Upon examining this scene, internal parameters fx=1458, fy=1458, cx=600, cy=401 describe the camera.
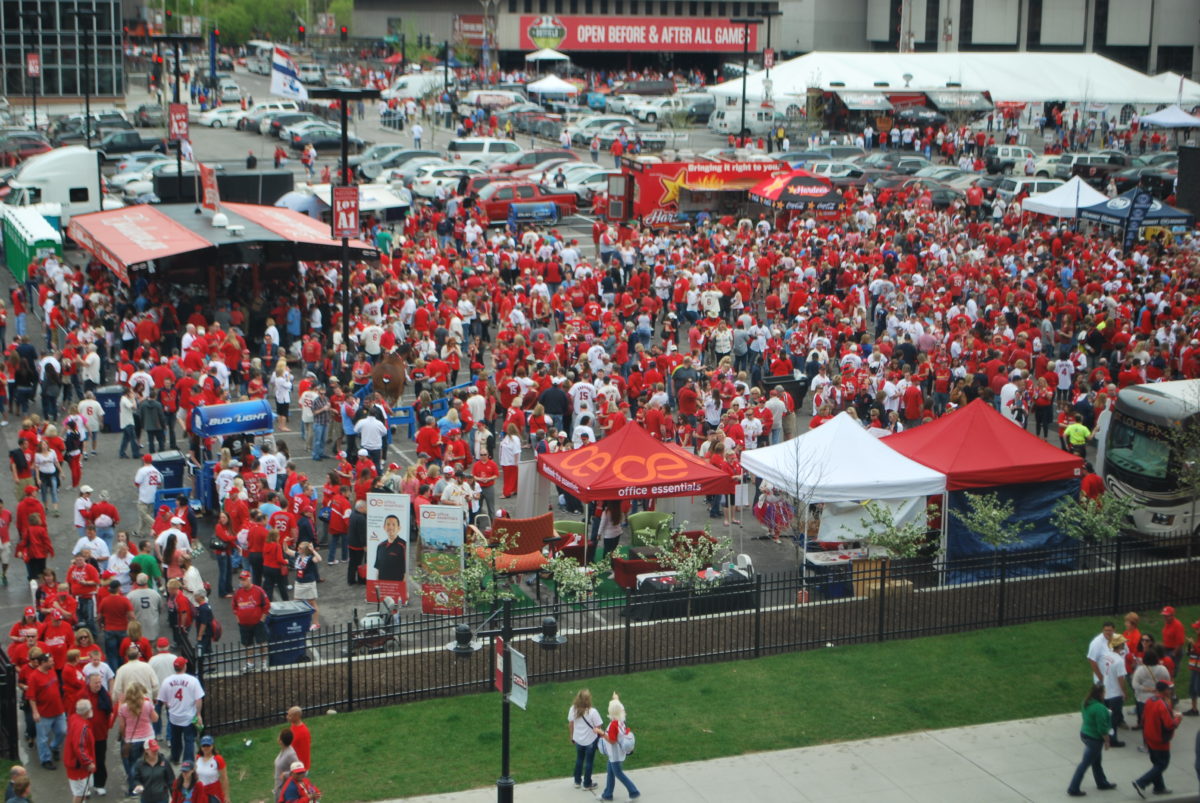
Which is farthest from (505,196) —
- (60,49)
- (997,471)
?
(60,49)

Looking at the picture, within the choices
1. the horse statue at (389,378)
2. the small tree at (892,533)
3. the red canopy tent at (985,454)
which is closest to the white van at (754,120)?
the horse statue at (389,378)

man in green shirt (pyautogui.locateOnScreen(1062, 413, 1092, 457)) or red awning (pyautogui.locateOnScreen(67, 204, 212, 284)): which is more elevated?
red awning (pyautogui.locateOnScreen(67, 204, 212, 284))

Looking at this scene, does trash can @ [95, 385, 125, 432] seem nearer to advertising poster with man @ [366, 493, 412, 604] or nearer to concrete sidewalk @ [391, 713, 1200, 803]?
advertising poster with man @ [366, 493, 412, 604]

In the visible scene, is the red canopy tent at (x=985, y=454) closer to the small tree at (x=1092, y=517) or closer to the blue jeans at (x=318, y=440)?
the small tree at (x=1092, y=517)

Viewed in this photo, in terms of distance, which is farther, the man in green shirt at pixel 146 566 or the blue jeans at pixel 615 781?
the man in green shirt at pixel 146 566

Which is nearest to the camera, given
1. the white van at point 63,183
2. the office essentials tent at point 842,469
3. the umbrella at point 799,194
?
the office essentials tent at point 842,469

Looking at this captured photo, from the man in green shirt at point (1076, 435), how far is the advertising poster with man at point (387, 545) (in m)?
11.5

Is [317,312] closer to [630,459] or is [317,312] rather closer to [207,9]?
[630,459]

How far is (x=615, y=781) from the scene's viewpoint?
14078 millimetres

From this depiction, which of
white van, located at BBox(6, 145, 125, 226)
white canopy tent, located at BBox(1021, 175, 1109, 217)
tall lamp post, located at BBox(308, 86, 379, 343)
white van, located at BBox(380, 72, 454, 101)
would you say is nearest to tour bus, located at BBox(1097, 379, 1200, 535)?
tall lamp post, located at BBox(308, 86, 379, 343)

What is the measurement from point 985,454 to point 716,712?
21.4ft

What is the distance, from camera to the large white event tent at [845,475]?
1947 centimetres

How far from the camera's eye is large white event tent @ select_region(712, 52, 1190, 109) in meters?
67.1

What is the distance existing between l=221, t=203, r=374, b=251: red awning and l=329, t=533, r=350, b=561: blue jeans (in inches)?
463
